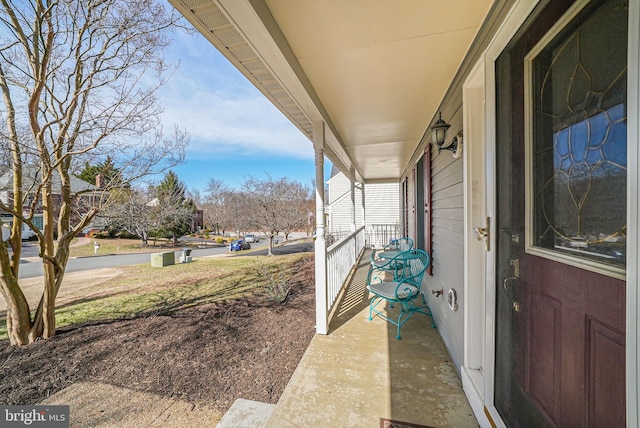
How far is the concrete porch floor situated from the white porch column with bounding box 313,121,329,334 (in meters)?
0.20

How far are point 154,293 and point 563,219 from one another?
6.67 metres

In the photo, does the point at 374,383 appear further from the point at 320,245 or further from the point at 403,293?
the point at 320,245

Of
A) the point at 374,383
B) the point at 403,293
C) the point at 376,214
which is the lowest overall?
the point at 374,383

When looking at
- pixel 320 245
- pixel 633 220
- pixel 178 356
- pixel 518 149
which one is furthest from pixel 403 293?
pixel 178 356

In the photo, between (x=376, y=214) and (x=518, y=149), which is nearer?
(x=518, y=149)

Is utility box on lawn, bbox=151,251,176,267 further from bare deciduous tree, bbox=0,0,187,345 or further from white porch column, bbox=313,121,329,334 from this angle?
white porch column, bbox=313,121,329,334

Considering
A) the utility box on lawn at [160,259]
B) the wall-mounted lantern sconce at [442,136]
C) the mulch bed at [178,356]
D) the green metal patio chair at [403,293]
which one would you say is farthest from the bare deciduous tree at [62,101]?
the utility box on lawn at [160,259]

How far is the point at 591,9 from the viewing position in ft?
2.78

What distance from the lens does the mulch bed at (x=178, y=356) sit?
7.09ft

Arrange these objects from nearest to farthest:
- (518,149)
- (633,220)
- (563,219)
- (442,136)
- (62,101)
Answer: (633,220)
(563,219)
(518,149)
(442,136)
(62,101)

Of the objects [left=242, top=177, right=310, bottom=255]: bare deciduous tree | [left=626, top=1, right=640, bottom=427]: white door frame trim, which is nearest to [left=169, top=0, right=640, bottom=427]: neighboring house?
[left=626, top=1, right=640, bottom=427]: white door frame trim

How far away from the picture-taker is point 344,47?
170 cm

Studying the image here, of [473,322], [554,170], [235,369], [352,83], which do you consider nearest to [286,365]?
[235,369]

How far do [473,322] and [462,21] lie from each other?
1.95 m
